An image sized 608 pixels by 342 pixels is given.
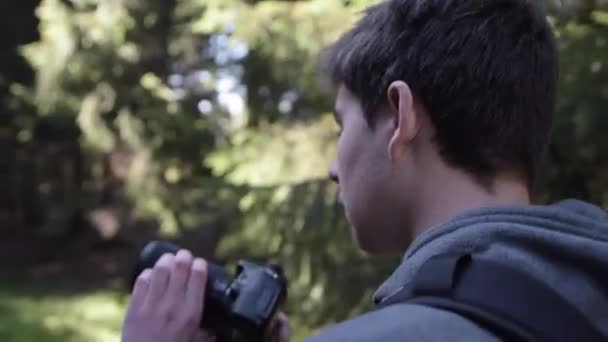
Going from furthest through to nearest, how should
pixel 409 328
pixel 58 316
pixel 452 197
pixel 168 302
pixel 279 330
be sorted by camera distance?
pixel 58 316 → pixel 279 330 → pixel 168 302 → pixel 452 197 → pixel 409 328

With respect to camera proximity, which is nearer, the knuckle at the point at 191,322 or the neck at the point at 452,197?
the neck at the point at 452,197

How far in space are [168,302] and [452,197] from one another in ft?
1.40

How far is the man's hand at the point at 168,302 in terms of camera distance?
45.1 inches

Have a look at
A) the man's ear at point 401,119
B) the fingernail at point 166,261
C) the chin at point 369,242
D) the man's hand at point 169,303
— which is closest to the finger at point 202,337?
the man's hand at point 169,303

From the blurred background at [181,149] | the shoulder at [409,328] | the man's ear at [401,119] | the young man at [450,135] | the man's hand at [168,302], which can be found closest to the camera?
the shoulder at [409,328]

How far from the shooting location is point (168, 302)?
117 centimetres

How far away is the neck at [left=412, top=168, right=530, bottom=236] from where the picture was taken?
100 centimetres

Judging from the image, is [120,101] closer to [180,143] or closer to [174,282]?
[180,143]

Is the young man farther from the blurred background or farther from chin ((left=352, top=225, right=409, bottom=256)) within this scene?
the blurred background

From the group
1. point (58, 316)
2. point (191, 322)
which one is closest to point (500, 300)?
point (191, 322)

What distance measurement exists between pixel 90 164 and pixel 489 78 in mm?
8117

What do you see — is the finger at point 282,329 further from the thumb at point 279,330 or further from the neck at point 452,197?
the neck at point 452,197

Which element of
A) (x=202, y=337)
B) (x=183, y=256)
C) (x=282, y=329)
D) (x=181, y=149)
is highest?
(x=183, y=256)

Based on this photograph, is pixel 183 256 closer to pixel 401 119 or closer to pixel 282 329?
pixel 282 329
